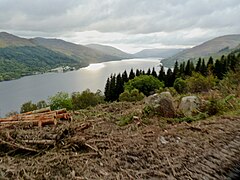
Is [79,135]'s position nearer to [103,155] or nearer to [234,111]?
[103,155]

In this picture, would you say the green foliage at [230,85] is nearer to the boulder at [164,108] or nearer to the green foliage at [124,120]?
the boulder at [164,108]

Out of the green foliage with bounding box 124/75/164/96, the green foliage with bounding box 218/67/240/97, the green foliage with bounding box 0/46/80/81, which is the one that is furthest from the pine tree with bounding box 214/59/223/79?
the green foliage with bounding box 0/46/80/81

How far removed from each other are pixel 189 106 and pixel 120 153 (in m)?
4.12

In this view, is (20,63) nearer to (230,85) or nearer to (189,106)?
(230,85)

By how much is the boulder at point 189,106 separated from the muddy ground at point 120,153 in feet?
Answer: 5.70

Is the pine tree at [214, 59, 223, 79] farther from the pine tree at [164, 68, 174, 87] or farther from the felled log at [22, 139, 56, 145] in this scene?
the felled log at [22, 139, 56, 145]

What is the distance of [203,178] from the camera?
4262 mm

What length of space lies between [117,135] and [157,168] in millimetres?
1470

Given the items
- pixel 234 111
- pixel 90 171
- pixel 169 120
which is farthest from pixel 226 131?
pixel 90 171

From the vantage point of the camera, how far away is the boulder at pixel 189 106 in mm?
7961

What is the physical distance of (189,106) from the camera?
8188mm

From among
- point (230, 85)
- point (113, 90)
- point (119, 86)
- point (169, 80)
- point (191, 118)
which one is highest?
point (191, 118)

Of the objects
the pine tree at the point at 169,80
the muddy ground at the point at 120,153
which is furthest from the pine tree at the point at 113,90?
the muddy ground at the point at 120,153

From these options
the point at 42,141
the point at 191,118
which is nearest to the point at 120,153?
the point at 42,141
